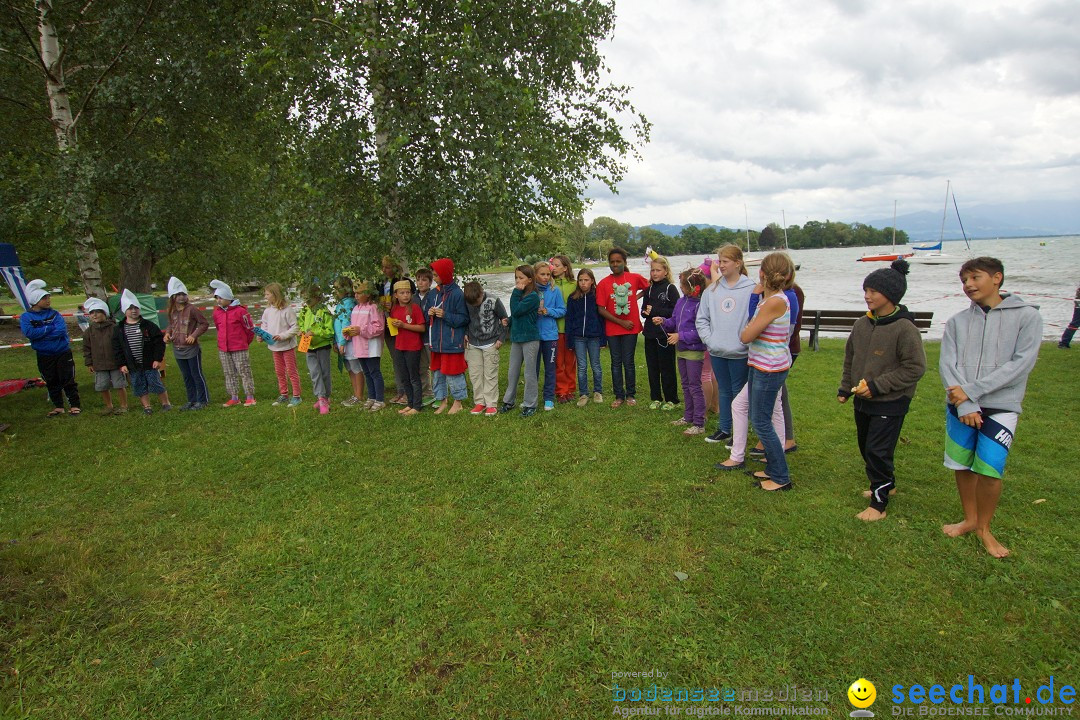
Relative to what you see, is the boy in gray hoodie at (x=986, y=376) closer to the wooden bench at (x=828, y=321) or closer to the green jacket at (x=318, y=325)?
the green jacket at (x=318, y=325)

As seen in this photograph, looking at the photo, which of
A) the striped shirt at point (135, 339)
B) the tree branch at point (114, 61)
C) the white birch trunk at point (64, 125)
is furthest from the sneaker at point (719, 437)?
the tree branch at point (114, 61)

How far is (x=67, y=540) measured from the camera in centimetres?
422

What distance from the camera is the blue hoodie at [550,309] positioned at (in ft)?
23.5

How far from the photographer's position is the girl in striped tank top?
4.34 metres

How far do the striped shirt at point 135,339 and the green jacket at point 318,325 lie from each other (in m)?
2.52

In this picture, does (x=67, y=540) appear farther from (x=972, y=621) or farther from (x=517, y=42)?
(x=517, y=42)

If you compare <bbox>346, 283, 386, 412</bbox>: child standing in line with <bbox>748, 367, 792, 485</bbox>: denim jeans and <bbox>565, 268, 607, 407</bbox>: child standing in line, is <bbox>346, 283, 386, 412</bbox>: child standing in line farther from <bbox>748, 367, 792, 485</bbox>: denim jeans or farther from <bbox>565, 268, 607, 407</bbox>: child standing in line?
<bbox>748, 367, 792, 485</bbox>: denim jeans

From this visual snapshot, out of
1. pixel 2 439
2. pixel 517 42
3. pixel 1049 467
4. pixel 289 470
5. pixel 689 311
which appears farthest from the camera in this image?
pixel 517 42

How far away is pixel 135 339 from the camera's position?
7922 mm

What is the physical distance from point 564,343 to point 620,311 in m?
1.09

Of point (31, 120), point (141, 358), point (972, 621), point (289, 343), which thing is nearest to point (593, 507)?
point (972, 621)

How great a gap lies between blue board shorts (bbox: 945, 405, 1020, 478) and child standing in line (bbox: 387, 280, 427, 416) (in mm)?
5812

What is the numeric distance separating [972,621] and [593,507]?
2.47 metres

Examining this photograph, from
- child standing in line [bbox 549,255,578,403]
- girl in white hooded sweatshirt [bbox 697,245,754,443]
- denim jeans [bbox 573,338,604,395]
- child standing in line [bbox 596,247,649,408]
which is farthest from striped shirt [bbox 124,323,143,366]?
girl in white hooded sweatshirt [bbox 697,245,754,443]
